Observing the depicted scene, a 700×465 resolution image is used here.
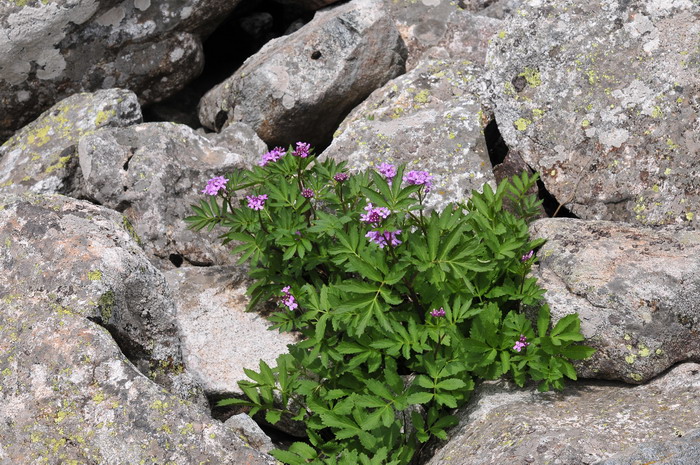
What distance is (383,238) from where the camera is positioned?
14.0 ft

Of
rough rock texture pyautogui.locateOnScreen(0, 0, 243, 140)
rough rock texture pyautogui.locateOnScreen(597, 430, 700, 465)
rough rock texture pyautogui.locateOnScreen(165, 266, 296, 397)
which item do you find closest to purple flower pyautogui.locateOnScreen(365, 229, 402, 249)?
rough rock texture pyautogui.locateOnScreen(165, 266, 296, 397)

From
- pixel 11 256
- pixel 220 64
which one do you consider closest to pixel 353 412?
pixel 11 256

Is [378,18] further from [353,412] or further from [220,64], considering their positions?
[353,412]

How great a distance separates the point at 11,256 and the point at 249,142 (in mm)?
2746

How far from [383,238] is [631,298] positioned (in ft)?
4.84

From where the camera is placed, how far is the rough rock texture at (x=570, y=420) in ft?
11.5

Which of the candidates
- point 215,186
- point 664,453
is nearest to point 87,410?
point 215,186

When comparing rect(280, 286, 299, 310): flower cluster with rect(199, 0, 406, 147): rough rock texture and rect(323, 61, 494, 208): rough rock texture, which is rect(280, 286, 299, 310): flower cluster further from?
rect(199, 0, 406, 147): rough rock texture

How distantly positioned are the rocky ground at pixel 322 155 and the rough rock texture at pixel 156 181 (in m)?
0.02

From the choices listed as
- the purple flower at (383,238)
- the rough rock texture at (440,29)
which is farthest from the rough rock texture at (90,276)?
the rough rock texture at (440,29)

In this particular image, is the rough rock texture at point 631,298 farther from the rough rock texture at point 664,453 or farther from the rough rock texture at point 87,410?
the rough rock texture at point 87,410

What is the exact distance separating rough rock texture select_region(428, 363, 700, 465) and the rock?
3.26 ft

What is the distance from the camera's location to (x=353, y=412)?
4.18m

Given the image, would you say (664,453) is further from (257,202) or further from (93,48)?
(93,48)
